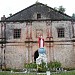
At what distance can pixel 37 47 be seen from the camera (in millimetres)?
29953

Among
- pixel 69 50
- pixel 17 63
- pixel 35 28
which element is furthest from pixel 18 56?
pixel 69 50

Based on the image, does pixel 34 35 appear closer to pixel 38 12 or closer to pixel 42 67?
pixel 38 12

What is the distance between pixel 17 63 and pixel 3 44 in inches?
109

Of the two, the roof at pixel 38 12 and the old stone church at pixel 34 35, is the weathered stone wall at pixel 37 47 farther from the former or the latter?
the roof at pixel 38 12

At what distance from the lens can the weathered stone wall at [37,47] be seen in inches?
1168

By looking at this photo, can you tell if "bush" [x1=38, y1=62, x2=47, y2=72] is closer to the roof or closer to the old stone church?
the old stone church

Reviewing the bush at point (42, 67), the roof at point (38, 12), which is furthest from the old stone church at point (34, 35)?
the bush at point (42, 67)

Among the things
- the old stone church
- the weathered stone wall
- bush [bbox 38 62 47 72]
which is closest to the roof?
the old stone church

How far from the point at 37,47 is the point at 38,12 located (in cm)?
421

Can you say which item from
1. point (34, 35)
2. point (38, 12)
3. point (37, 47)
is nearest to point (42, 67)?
point (37, 47)

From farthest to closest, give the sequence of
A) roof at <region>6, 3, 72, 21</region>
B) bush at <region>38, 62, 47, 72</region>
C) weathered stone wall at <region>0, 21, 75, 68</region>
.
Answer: roof at <region>6, 3, 72, 21</region>, weathered stone wall at <region>0, 21, 75, 68</region>, bush at <region>38, 62, 47, 72</region>

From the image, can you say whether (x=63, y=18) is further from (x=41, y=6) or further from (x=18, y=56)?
(x=18, y=56)

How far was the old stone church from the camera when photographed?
29.8 meters

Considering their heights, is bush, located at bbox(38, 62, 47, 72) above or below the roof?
below
